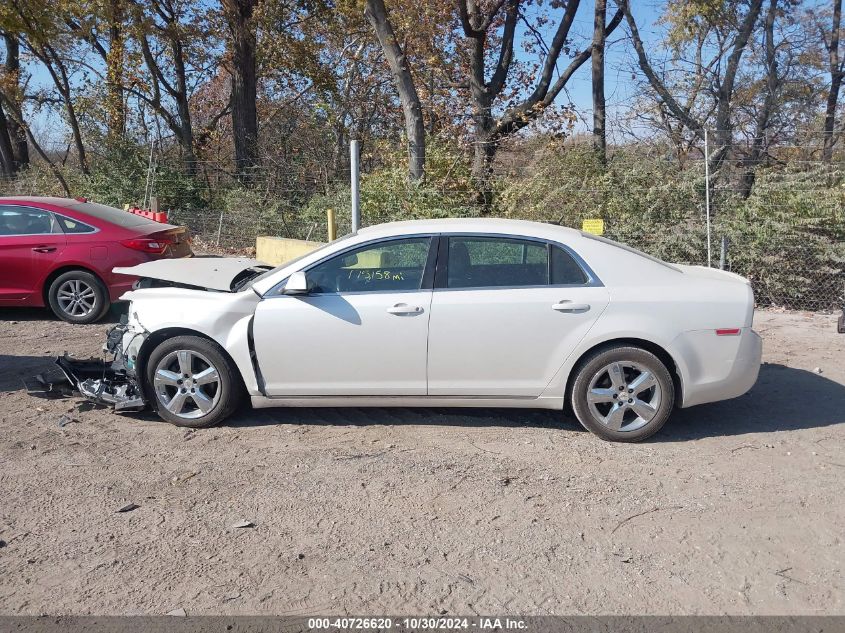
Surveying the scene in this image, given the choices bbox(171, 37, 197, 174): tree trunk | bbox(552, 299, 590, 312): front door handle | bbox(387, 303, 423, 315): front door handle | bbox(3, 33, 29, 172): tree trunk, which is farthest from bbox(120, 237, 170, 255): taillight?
bbox(3, 33, 29, 172): tree trunk

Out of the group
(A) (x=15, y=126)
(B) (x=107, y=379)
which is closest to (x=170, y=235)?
(B) (x=107, y=379)

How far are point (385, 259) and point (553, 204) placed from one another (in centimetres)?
632

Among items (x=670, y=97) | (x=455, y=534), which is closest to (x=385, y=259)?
(x=455, y=534)

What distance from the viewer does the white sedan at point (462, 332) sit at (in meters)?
5.21

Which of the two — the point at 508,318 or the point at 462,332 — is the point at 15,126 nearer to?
the point at 462,332

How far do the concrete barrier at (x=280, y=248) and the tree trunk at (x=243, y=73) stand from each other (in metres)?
8.31

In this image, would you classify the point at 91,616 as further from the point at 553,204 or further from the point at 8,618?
the point at 553,204

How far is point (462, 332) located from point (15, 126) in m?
25.6

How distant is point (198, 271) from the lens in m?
6.10

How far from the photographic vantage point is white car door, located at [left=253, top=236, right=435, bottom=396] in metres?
5.27

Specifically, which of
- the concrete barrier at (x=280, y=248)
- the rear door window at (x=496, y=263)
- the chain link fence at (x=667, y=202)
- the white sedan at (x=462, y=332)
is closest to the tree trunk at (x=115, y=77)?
the chain link fence at (x=667, y=202)

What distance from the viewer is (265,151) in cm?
1952

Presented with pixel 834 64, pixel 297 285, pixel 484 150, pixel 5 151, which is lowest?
pixel 297 285

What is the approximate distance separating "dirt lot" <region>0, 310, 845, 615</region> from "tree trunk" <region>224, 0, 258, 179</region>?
49.6ft
